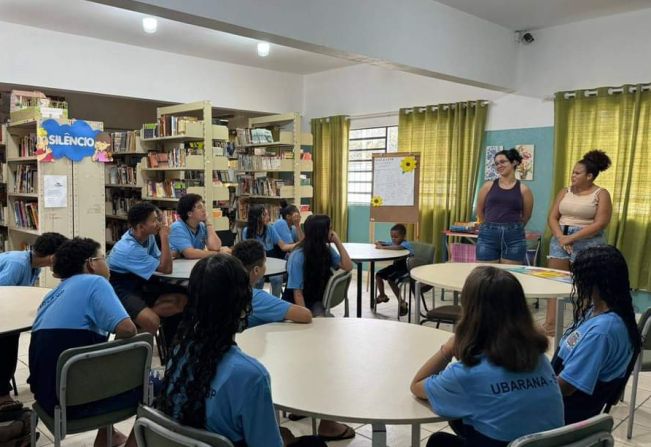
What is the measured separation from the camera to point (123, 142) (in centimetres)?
708

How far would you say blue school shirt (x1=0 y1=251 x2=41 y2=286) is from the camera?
124 inches

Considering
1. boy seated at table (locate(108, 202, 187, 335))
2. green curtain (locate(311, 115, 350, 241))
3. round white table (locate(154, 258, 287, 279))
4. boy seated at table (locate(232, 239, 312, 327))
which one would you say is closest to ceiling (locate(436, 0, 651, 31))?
green curtain (locate(311, 115, 350, 241))

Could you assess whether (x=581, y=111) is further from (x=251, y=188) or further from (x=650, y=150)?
(x=251, y=188)

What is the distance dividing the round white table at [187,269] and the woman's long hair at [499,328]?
230 centimetres

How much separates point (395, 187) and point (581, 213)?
2823 mm

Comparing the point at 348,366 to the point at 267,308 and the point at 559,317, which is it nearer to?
the point at 267,308

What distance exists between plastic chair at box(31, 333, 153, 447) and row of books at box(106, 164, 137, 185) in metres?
5.20

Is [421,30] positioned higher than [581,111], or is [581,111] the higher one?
[421,30]

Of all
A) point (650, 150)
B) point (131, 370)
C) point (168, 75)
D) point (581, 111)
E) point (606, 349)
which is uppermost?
point (168, 75)

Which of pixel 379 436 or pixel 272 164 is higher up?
pixel 272 164

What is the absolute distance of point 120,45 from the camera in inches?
256

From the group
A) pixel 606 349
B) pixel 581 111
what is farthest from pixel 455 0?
pixel 606 349

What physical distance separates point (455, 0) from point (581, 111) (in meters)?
1.90

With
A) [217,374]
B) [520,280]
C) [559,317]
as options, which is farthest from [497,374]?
[559,317]
